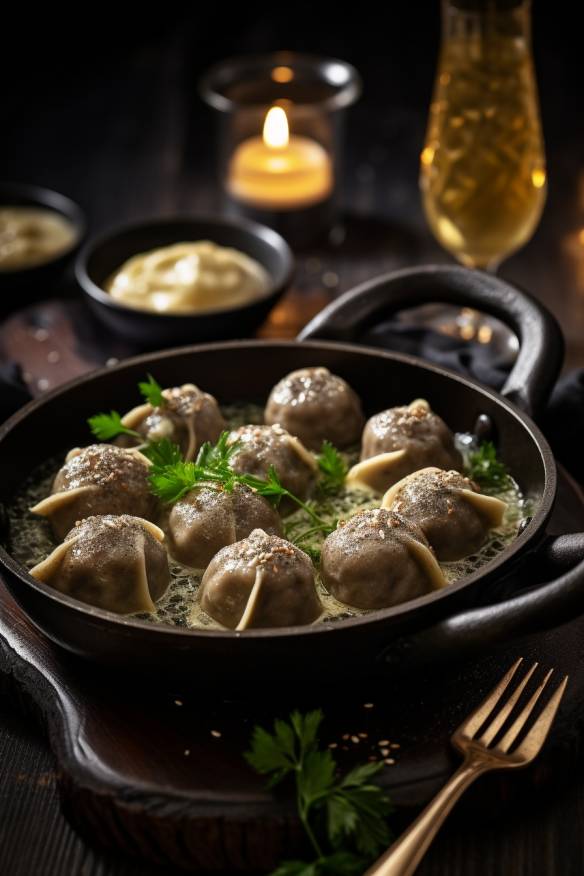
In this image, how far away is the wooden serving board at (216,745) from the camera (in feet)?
6.84

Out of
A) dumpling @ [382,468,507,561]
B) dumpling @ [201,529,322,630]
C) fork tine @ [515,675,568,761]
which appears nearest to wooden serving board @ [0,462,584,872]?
fork tine @ [515,675,568,761]

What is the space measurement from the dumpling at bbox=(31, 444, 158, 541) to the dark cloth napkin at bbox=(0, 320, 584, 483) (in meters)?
0.74

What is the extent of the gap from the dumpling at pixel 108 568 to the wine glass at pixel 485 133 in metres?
1.98

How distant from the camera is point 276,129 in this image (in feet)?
15.6

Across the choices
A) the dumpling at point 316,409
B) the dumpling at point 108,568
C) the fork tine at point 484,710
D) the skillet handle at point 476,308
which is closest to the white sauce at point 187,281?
the skillet handle at point 476,308

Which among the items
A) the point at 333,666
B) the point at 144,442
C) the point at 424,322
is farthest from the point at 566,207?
the point at 333,666

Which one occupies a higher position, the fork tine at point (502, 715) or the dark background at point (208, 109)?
the fork tine at point (502, 715)

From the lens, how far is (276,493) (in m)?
2.61

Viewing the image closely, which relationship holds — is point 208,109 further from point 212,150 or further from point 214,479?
point 214,479

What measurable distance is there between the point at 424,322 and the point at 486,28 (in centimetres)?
102

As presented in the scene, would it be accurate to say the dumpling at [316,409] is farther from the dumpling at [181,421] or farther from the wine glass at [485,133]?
the wine glass at [485,133]

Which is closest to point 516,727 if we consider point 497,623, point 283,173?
point 497,623

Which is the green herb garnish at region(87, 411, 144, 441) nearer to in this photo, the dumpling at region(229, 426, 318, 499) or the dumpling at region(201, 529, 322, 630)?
the dumpling at region(229, 426, 318, 499)

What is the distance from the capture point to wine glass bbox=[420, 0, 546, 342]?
3678mm
